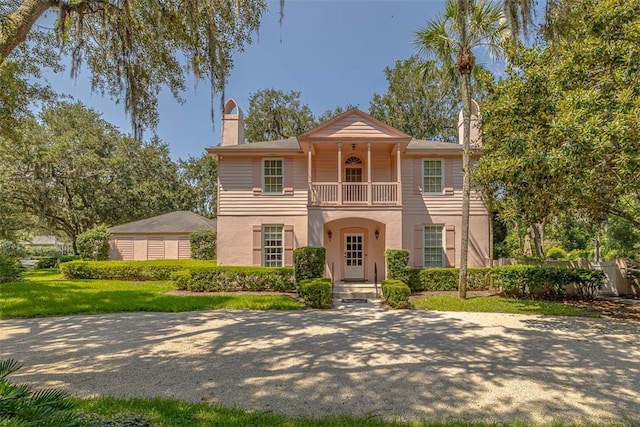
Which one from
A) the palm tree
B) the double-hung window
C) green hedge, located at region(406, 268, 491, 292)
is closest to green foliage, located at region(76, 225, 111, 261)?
green hedge, located at region(406, 268, 491, 292)

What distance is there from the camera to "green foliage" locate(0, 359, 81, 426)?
57.8 inches

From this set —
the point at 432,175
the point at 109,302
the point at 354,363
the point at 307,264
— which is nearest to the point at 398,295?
the point at 307,264

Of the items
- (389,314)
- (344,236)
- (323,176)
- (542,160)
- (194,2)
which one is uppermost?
(194,2)

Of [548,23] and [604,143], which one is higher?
[548,23]

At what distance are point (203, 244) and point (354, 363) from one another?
51.7 feet

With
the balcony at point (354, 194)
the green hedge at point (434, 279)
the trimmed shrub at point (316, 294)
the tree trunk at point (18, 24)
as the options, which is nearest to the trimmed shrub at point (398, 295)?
the trimmed shrub at point (316, 294)

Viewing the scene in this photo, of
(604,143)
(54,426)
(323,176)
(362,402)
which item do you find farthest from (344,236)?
(54,426)

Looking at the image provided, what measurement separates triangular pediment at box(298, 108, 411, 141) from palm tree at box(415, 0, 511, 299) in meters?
3.05

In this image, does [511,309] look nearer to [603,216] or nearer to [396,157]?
[603,216]

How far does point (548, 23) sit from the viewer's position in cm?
634

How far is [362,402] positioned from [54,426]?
2973 millimetres

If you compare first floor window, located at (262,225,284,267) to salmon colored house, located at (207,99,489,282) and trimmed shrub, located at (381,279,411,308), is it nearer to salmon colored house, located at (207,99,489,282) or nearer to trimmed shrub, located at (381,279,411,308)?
salmon colored house, located at (207,99,489,282)

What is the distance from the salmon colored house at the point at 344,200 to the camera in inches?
514

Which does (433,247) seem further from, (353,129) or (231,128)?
(231,128)
